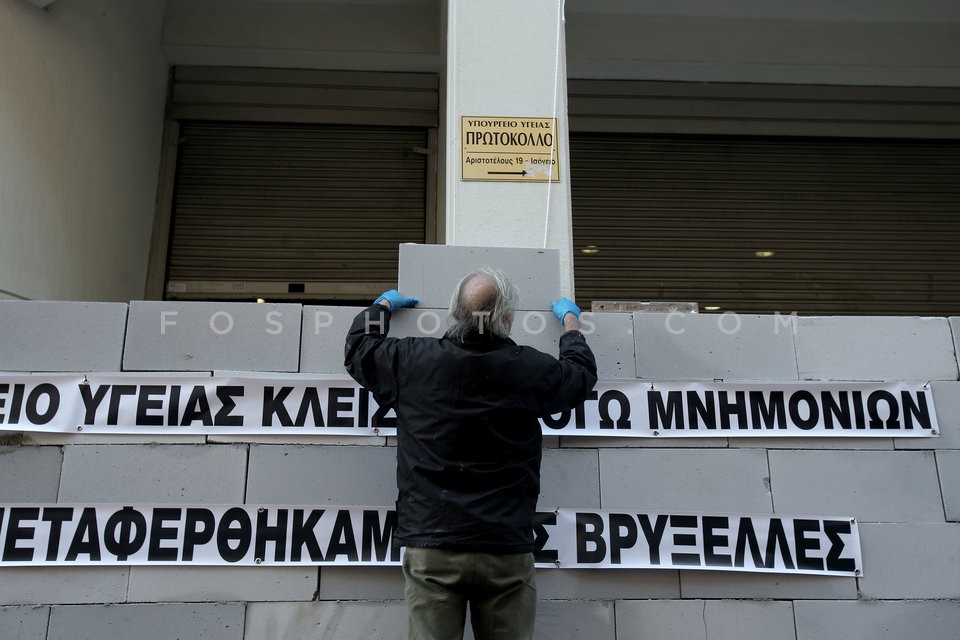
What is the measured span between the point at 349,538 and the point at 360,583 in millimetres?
217

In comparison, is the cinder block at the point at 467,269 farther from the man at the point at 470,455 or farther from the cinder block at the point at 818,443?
the cinder block at the point at 818,443

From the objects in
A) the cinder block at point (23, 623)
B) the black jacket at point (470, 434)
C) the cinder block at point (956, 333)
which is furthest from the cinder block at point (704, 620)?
the cinder block at point (23, 623)

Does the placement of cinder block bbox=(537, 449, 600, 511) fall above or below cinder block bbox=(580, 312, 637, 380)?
below

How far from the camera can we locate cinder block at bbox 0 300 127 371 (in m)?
3.62

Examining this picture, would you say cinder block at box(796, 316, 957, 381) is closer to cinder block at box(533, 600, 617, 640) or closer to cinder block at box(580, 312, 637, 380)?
cinder block at box(580, 312, 637, 380)

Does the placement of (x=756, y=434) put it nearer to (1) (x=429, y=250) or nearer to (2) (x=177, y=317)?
(1) (x=429, y=250)

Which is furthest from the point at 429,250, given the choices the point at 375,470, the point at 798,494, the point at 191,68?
the point at 191,68

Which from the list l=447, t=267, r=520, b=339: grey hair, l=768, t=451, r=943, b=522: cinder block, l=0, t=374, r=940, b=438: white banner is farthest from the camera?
l=768, t=451, r=943, b=522: cinder block

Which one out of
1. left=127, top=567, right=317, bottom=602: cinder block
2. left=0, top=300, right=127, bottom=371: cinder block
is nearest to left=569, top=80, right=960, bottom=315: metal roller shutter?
left=127, top=567, right=317, bottom=602: cinder block

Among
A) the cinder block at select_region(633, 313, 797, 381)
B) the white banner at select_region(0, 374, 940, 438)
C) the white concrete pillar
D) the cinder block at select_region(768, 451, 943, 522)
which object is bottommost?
the cinder block at select_region(768, 451, 943, 522)

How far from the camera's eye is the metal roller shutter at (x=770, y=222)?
6867 mm

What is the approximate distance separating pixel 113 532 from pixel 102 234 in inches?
123

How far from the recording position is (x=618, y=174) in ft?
23.2

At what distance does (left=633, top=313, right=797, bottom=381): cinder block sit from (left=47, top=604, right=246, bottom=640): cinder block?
2.33 metres
